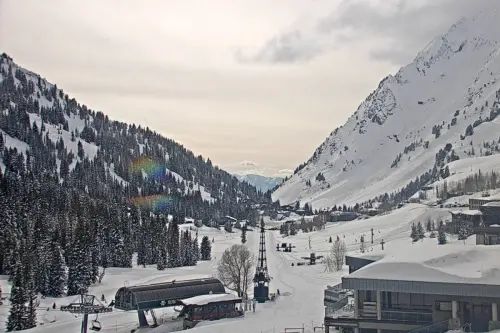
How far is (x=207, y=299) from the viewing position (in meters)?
57.4

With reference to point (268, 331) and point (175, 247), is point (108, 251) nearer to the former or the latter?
point (175, 247)

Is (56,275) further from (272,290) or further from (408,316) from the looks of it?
(408,316)

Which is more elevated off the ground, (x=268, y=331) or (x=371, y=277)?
(x=371, y=277)

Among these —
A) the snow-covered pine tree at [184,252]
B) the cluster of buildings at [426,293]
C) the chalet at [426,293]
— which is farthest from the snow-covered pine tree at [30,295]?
the snow-covered pine tree at [184,252]

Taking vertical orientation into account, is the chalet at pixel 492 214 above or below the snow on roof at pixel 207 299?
above

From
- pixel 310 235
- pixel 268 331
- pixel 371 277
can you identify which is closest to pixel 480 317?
pixel 371 277

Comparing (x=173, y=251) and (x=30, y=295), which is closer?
(x=30, y=295)

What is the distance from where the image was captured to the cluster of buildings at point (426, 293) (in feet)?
127

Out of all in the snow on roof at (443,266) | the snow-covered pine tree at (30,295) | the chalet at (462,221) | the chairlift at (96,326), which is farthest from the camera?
the chalet at (462,221)

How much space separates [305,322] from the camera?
52.4m

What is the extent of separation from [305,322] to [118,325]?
19.2 metres

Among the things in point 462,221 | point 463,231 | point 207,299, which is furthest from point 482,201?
point 207,299

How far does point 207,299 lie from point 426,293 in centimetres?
2355

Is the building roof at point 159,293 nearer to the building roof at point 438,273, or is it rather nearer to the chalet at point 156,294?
the chalet at point 156,294
